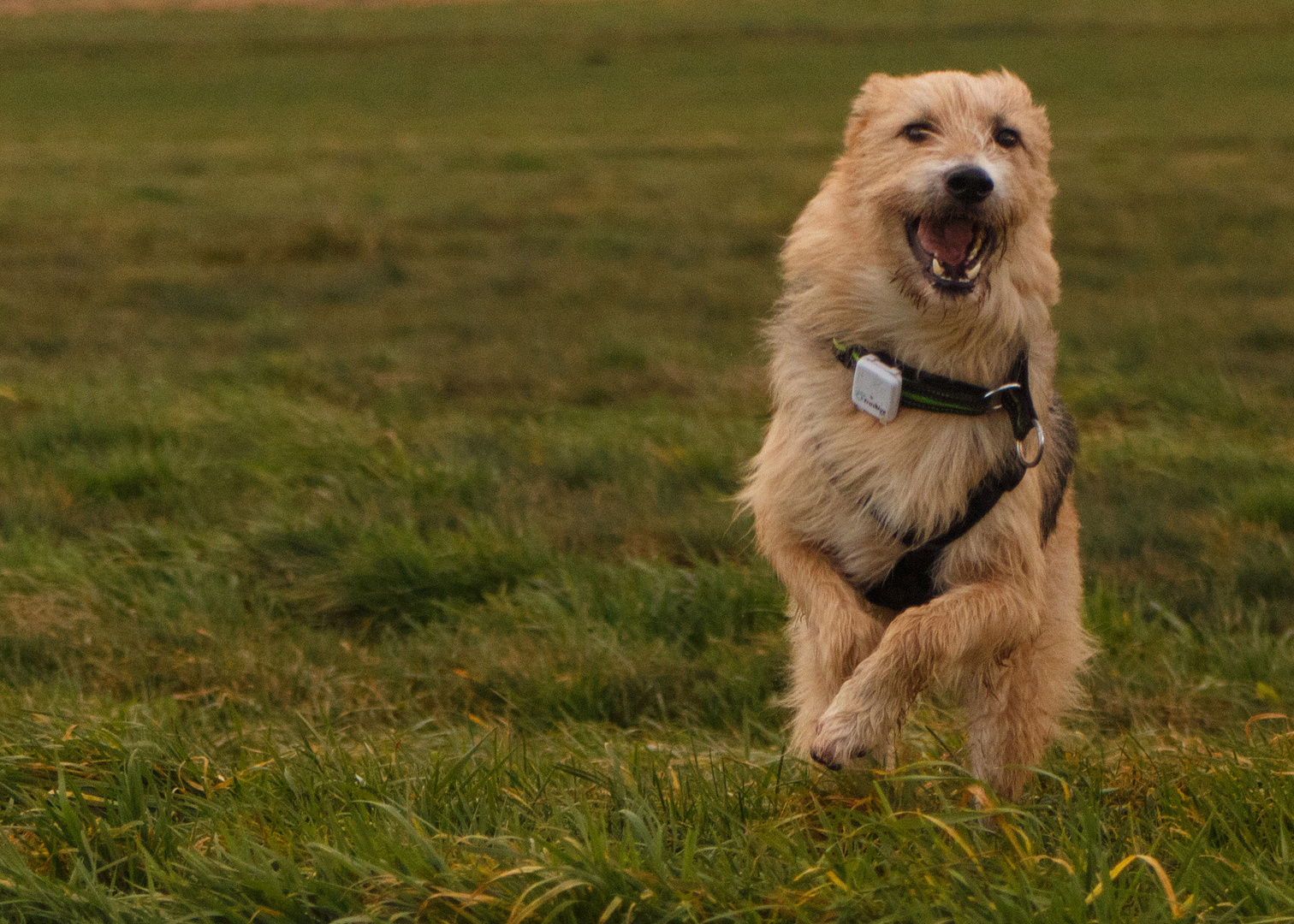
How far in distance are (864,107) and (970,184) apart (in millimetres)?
533

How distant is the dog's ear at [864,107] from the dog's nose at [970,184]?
1.54ft

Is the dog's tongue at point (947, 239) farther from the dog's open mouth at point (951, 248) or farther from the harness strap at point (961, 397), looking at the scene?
the harness strap at point (961, 397)

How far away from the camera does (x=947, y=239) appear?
2.98 m

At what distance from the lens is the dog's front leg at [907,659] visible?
2.77 meters

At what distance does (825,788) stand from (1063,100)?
29310 mm

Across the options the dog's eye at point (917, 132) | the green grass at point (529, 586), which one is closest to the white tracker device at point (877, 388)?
the dog's eye at point (917, 132)

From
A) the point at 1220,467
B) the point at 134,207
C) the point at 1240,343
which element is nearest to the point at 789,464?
the point at 1220,467

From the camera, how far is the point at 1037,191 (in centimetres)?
309

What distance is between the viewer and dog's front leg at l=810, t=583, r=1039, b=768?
277cm

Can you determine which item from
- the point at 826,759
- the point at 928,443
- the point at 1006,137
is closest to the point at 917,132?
the point at 1006,137

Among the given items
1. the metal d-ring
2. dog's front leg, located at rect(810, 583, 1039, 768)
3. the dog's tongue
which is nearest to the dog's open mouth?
the dog's tongue

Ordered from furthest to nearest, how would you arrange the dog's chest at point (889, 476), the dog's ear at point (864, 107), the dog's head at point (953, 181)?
the dog's ear at point (864, 107)
the dog's chest at point (889, 476)
the dog's head at point (953, 181)

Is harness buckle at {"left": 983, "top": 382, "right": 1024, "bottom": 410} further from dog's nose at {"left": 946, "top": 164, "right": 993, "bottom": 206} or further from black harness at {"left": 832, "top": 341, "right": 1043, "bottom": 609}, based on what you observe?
dog's nose at {"left": 946, "top": 164, "right": 993, "bottom": 206}

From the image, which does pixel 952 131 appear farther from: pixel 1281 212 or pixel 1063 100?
pixel 1063 100
